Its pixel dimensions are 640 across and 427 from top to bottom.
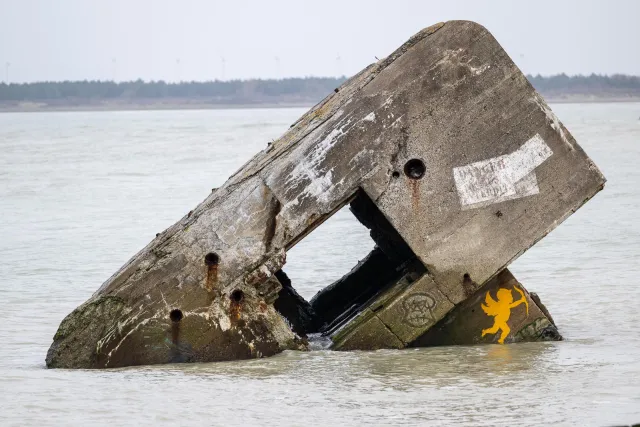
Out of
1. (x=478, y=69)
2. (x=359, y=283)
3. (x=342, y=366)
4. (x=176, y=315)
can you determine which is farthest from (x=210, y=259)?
(x=359, y=283)

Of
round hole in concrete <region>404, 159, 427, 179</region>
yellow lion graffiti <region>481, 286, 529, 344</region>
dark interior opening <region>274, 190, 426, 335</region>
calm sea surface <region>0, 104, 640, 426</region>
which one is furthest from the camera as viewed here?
dark interior opening <region>274, 190, 426, 335</region>

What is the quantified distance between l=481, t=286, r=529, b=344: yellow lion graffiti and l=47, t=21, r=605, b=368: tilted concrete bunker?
368mm

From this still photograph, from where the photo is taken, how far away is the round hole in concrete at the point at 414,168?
781cm

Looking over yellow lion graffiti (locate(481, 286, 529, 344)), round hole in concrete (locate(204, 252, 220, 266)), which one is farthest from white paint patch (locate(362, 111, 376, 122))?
yellow lion graffiti (locate(481, 286, 529, 344))

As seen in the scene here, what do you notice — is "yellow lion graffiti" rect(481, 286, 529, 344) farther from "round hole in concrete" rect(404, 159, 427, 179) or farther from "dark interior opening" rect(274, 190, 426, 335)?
"round hole in concrete" rect(404, 159, 427, 179)

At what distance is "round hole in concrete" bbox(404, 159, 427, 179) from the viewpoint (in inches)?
307

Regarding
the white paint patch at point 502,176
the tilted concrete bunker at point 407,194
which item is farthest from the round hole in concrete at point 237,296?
the white paint patch at point 502,176

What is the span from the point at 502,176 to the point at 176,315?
2.21 m

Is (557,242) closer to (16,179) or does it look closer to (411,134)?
(411,134)

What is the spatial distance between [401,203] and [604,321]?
3.16 metres

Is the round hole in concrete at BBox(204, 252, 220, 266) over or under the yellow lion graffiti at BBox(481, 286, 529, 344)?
over

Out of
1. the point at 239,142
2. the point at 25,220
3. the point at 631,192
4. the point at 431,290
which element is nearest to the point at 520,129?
the point at 431,290

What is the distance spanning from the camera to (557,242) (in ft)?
54.8

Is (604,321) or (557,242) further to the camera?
(557,242)
